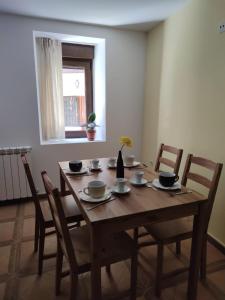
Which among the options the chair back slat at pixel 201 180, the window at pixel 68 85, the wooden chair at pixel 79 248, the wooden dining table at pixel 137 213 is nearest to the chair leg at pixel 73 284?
the wooden chair at pixel 79 248

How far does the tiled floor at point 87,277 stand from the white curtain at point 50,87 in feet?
5.05

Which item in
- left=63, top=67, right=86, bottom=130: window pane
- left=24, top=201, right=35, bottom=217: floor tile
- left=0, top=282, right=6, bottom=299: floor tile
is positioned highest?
left=63, top=67, right=86, bottom=130: window pane

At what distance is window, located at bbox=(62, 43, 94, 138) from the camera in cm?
315

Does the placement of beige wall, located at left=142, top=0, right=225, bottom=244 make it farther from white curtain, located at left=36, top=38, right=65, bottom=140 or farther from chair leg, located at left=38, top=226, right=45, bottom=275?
chair leg, located at left=38, top=226, right=45, bottom=275

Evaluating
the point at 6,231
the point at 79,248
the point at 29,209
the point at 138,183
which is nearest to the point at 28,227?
the point at 6,231

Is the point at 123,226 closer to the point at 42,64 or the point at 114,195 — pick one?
the point at 114,195

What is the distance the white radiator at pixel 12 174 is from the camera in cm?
262

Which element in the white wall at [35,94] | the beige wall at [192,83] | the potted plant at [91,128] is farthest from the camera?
the potted plant at [91,128]

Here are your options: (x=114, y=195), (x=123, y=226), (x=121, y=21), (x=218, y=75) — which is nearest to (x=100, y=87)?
(x=121, y=21)

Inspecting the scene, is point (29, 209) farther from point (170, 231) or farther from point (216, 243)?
point (216, 243)

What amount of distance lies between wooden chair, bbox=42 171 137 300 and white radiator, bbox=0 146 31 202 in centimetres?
156

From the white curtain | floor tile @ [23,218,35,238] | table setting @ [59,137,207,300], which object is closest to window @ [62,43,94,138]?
the white curtain

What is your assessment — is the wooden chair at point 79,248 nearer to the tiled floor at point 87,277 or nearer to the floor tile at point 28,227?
the tiled floor at point 87,277

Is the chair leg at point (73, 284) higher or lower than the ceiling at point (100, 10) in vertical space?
lower
